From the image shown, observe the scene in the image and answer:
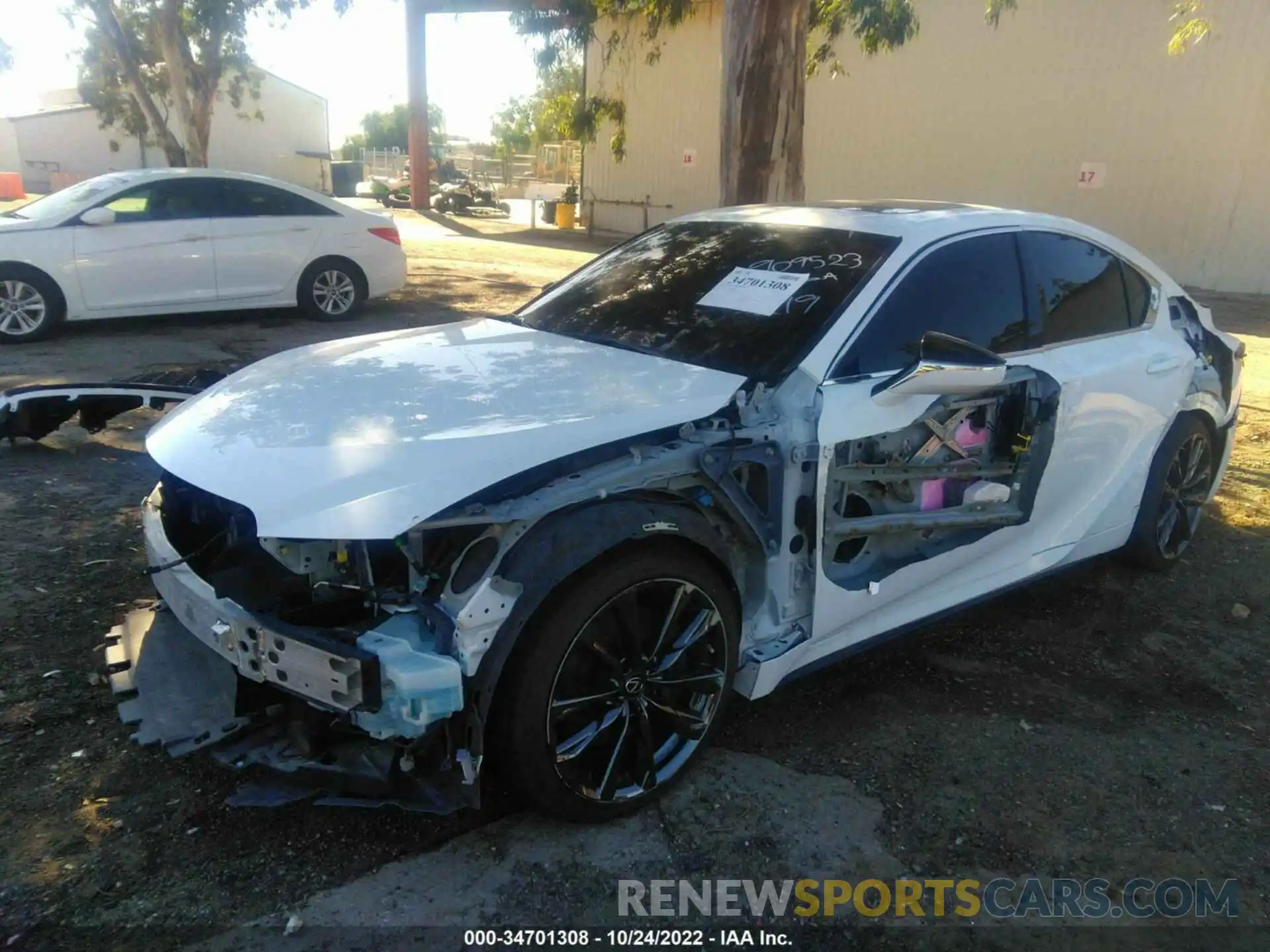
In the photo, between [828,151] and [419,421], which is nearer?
[419,421]

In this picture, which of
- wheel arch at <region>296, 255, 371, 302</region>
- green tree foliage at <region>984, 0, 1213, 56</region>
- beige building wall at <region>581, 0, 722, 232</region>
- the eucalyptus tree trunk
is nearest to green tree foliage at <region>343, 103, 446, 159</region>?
beige building wall at <region>581, 0, 722, 232</region>

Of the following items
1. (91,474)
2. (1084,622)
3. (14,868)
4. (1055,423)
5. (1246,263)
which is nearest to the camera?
(14,868)

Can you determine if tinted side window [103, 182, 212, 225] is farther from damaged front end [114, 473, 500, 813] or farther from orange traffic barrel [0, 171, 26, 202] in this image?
orange traffic barrel [0, 171, 26, 202]

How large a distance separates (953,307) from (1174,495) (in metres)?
1.96

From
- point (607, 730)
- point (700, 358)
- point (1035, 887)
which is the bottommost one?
point (1035, 887)

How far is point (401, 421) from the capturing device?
2.88 m

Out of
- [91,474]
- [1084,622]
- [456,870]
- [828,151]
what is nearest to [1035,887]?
[456,870]

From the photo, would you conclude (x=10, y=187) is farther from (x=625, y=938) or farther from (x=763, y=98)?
(x=625, y=938)

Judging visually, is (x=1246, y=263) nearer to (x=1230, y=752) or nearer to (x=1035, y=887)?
(x=1230, y=752)

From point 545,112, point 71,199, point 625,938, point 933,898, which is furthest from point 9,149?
point 933,898

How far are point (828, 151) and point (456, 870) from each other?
64.2 feet

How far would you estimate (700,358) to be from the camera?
3.39 m

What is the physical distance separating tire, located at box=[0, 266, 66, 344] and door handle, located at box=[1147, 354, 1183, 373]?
8868 millimetres

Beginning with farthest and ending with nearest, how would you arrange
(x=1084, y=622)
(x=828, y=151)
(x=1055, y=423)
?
(x=828, y=151)
(x=1084, y=622)
(x=1055, y=423)
